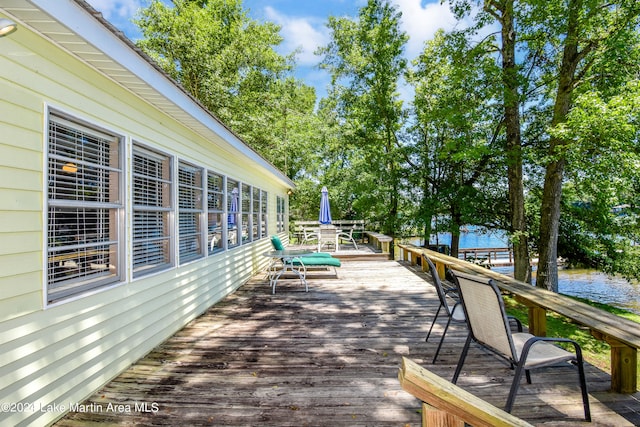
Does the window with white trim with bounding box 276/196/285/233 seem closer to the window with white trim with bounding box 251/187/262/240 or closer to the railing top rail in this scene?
the window with white trim with bounding box 251/187/262/240

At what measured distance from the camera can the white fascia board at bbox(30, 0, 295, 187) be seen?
6.23ft

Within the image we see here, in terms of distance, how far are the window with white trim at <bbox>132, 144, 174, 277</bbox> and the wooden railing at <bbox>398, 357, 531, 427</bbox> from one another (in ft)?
10.6

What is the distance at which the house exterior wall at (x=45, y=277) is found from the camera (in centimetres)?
193

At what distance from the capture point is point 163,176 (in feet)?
12.9

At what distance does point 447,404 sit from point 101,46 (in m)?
2.91

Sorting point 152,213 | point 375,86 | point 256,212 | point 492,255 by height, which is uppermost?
point 375,86

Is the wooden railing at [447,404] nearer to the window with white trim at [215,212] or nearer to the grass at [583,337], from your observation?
the grass at [583,337]

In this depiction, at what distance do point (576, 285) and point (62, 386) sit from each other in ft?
67.2

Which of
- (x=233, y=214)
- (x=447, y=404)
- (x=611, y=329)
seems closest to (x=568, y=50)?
(x=611, y=329)

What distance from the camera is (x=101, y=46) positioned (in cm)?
223

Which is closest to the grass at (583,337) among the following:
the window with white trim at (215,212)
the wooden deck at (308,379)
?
the wooden deck at (308,379)

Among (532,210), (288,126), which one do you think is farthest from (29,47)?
(288,126)

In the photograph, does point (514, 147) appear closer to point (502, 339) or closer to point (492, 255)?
point (502, 339)

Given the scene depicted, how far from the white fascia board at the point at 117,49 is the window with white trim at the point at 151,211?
672 millimetres
